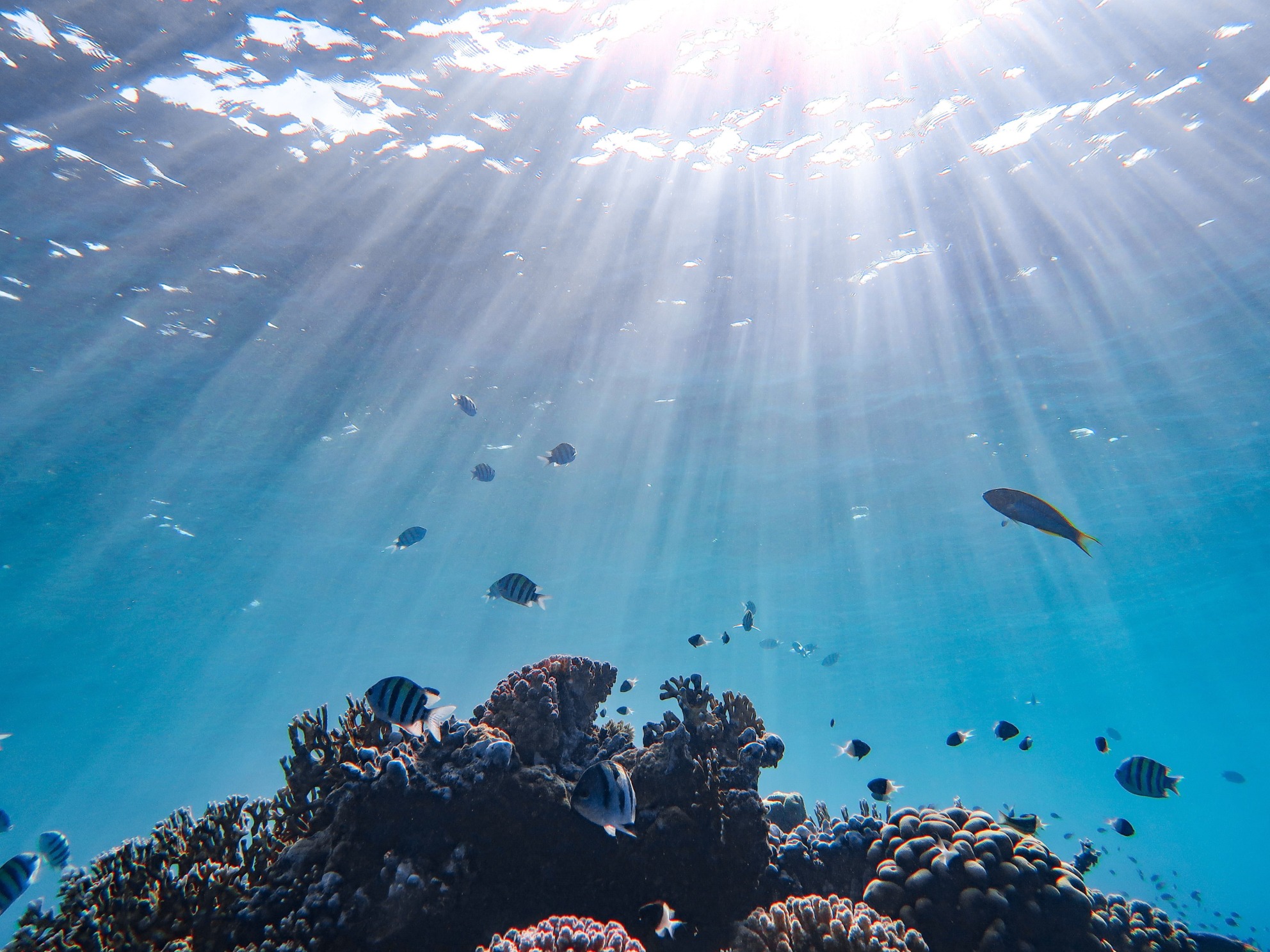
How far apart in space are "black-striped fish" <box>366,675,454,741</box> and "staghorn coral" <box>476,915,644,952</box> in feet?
4.54

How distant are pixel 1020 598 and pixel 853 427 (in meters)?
26.1

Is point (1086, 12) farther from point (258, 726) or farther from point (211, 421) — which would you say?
point (258, 726)

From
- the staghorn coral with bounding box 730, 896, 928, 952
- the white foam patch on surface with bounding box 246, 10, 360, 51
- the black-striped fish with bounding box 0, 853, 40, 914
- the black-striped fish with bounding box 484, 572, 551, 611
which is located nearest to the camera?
the staghorn coral with bounding box 730, 896, 928, 952

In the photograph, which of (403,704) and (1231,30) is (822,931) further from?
(1231,30)

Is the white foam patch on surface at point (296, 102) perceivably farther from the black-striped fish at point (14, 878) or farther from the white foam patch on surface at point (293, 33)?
the black-striped fish at point (14, 878)

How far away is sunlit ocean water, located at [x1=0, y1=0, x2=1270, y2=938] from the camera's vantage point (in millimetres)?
11375

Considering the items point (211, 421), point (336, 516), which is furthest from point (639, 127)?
point (336, 516)

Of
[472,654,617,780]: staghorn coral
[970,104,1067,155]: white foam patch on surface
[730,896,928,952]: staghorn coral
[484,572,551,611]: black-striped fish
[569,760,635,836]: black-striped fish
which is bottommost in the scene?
[730,896,928,952]: staghorn coral

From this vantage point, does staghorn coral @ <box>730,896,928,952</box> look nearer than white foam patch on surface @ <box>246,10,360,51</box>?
Yes

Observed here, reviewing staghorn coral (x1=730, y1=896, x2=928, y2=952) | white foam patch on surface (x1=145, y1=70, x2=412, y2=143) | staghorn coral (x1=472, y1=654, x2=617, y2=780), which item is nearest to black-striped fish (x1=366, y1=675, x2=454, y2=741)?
staghorn coral (x1=472, y1=654, x2=617, y2=780)

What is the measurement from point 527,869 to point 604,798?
6.54 feet

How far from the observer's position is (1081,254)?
15.8m

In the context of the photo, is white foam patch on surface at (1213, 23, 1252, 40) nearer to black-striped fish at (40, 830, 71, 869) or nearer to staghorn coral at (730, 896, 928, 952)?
staghorn coral at (730, 896, 928, 952)

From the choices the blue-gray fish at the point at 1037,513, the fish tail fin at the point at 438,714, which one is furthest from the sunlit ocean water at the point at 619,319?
the fish tail fin at the point at 438,714
